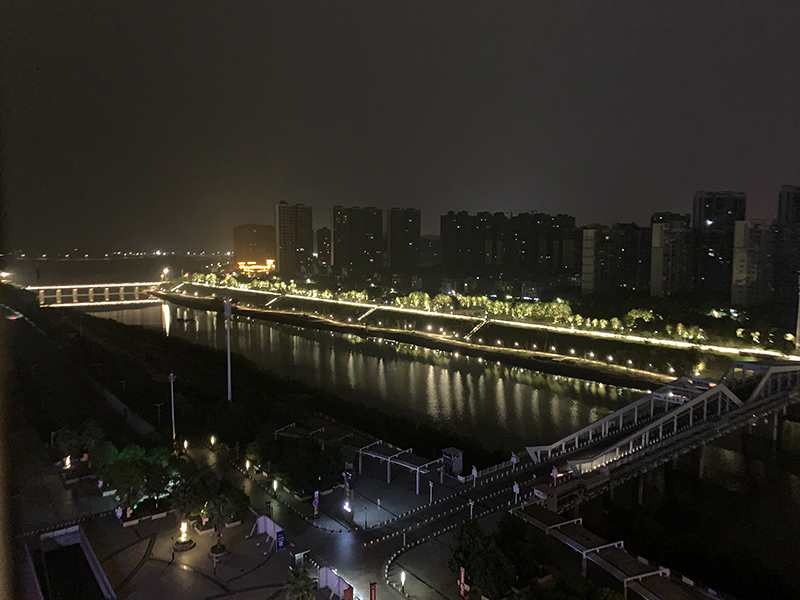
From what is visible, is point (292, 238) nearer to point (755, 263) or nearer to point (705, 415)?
point (755, 263)

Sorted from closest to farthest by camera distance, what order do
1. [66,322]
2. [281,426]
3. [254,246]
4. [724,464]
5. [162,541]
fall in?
[162,541] < [281,426] < [724,464] < [66,322] < [254,246]

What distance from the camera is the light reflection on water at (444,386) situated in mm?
6879

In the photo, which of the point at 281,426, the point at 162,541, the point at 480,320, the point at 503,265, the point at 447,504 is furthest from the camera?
the point at 503,265

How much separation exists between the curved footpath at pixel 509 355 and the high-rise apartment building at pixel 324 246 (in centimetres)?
1269

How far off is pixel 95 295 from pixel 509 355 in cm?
2036

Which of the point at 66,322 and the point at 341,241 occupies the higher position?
the point at 341,241

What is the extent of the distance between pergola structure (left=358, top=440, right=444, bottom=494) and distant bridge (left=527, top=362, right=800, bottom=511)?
0.83m

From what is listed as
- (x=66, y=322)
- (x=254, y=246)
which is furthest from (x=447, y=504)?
(x=254, y=246)

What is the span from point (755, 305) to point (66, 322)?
51.1 feet

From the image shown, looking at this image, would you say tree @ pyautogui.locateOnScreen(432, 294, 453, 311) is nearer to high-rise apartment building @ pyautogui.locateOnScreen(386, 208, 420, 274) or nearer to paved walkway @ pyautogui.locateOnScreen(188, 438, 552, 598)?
high-rise apartment building @ pyautogui.locateOnScreen(386, 208, 420, 274)

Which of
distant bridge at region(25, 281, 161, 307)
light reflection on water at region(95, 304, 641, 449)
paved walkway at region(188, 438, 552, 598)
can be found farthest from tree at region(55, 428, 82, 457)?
distant bridge at region(25, 281, 161, 307)

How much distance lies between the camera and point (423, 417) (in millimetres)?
7113

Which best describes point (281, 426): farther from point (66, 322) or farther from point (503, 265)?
point (503, 265)

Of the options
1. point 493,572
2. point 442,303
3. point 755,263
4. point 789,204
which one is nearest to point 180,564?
point 493,572
